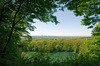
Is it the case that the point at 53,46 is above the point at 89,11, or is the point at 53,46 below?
below

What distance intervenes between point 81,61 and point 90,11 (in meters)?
7.03

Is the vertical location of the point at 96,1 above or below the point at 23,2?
above

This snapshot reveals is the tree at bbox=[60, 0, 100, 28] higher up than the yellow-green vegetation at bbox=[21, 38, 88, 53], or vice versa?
the tree at bbox=[60, 0, 100, 28]

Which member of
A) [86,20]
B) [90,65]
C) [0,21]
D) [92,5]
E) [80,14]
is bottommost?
[90,65]

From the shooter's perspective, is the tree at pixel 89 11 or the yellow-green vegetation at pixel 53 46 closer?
the yellow-green vegetation at pixel 53 46

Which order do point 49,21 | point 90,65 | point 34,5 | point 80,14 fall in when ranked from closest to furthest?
point 90,65
point 34,5
point 49,21
point 80,14

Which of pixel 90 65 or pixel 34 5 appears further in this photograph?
pixel 34 5

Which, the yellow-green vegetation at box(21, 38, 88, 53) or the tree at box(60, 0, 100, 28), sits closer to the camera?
the yellow-green vegetation at box(21, 38, 88, 53)

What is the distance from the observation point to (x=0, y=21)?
19.0ft

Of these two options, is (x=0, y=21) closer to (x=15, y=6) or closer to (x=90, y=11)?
(x=15, y=6)

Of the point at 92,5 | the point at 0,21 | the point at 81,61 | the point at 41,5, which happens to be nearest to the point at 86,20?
the point at 92,5

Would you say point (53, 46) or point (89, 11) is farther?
point (53, 46)

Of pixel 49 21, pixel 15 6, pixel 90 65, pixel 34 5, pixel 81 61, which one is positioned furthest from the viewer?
pixel 49 21

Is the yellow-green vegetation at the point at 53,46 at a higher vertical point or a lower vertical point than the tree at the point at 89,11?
lower
